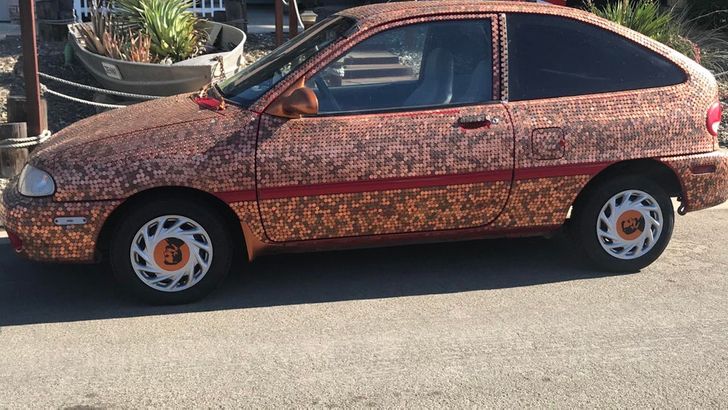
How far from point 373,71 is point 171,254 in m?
1.63

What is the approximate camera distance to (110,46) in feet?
32.4

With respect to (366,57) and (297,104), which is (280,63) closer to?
(366,57)

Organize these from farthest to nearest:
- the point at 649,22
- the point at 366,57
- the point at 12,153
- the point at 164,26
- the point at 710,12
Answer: the point at 710,12 → the point at 649,22 → the point at 164,26 → the point at 12,153 → the point at 366,57

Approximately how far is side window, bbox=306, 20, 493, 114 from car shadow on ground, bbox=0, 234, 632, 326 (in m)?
1.11

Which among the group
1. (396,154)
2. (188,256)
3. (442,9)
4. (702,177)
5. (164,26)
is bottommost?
(188,256)

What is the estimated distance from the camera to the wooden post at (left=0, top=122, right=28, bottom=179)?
7.42 metres

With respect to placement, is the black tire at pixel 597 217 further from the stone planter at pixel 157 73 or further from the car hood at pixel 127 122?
the stone planter at pixel 157 73

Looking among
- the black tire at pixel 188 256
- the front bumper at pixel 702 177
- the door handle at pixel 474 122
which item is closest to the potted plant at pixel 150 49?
the black tire at pixel 188 256

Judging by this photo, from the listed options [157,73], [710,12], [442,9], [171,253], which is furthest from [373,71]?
[710,12]

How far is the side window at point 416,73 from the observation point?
5.41 m

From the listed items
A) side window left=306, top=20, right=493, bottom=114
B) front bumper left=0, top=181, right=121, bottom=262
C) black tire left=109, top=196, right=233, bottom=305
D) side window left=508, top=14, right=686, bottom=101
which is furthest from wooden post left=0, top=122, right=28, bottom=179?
side window left=508, top=14, right=686, bottom=101

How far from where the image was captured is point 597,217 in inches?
223

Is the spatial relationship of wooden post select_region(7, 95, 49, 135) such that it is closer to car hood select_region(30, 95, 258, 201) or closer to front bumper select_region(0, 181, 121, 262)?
car hood select_region(30, 95, 258, 201)

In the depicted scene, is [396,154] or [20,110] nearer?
[396,154]
